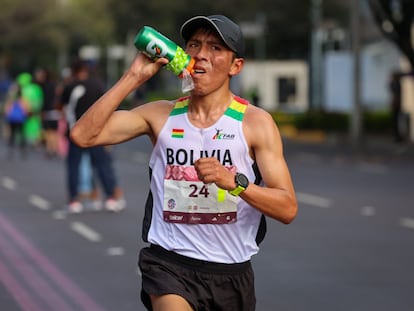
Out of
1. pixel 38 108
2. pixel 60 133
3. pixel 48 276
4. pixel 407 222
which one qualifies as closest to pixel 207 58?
pixel 48 276

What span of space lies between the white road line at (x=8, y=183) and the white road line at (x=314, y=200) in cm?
474

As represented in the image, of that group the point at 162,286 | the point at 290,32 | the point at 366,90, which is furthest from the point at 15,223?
the point at 290,32

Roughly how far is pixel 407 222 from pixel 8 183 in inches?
331

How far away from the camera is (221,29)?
5.16m

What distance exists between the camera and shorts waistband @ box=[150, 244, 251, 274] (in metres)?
5.30

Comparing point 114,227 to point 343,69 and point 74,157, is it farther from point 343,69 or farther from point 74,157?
point 343,69

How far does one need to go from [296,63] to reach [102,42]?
18.4 meters

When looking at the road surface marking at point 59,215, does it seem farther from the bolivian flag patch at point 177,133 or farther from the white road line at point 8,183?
the bolivian flag patch at point 177,133

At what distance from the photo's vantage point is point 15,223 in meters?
14.6

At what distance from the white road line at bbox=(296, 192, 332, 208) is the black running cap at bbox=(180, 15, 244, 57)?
1122 cm

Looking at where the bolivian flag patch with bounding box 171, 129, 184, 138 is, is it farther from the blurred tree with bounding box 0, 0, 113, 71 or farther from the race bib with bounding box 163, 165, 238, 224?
the blurred tree with bounding box 0, 0, 113, 71

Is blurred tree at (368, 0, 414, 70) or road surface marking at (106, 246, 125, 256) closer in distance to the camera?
road surface marking at (106, 246, 125, 256)

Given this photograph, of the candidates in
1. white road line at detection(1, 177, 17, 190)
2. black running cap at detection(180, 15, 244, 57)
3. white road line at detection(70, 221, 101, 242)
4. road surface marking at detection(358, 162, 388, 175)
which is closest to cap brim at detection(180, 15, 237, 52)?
black running cap at detection(180, 15, 244, 57)

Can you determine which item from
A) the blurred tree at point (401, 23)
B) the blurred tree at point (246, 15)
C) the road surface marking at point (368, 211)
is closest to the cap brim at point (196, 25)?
the road surface marking at point (368, 211)
